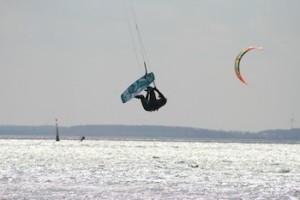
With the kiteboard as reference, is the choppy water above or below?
below

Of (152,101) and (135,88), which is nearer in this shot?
(152,101)

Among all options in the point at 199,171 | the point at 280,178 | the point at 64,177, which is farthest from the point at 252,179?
the point at 64,177

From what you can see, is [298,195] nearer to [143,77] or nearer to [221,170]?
[143,77]

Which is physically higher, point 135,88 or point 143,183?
point 135,88

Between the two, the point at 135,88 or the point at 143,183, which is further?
the point at 135,88

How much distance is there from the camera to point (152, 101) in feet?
107

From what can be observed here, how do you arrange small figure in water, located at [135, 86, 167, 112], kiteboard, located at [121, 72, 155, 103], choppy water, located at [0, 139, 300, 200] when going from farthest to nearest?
kiteboard, located at [121, 72, 155, 103] → small figure in water, located at [135, 86, 167, 112] → choppy water, located at [0, 139, 300, 200]

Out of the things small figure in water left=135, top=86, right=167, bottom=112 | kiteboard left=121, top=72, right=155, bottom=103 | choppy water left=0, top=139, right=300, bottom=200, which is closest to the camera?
choppy water left=0, top=139, right=300, bottom=200

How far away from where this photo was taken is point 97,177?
121ft

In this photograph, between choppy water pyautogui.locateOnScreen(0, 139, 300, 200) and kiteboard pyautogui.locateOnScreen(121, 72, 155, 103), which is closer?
choppy water pyautogui.locateOnScreen(0, 139, 300, 200)

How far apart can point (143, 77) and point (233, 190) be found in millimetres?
9235

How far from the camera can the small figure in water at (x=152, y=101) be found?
3238 centimetres

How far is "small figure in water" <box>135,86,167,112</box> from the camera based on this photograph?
32375 millimetres

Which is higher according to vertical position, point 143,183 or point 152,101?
point 152,101
